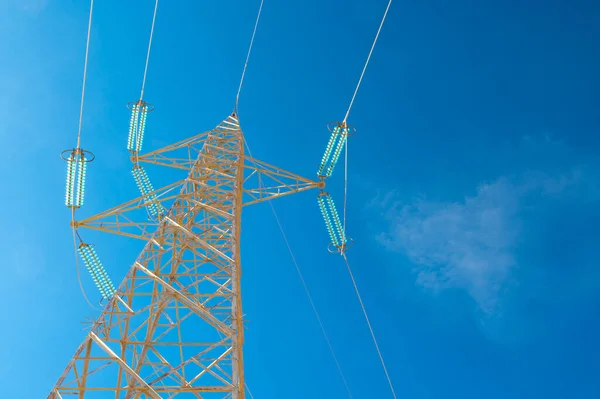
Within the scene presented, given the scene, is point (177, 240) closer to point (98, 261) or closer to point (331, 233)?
point (98, 261)

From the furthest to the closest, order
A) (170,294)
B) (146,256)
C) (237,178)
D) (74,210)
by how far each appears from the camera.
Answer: (237,178)
(74,210)
(146,256)
(170,294)

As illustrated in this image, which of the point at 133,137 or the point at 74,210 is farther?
the point at 133,137

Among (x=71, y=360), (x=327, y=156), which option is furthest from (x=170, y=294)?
(x=327, y=156)

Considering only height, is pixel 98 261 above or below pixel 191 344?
above

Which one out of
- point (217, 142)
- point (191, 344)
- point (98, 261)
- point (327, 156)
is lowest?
point (191, 344)

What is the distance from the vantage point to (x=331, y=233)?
22.3m


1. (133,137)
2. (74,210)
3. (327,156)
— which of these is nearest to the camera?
(74,210)

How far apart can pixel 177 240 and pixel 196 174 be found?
4.05 metres

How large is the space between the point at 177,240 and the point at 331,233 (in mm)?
8341

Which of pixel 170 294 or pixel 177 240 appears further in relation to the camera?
pixel 177 240

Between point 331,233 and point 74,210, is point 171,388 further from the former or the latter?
point 331,233

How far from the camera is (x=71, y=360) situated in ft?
38.4

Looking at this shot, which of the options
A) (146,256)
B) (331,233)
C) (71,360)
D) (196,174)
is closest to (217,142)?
(196,174)

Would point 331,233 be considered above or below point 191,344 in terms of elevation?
above
